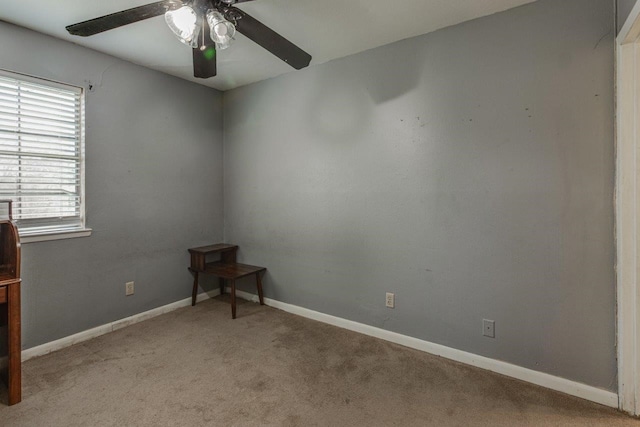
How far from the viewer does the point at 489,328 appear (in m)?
2.15

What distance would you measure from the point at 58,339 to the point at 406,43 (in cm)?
354

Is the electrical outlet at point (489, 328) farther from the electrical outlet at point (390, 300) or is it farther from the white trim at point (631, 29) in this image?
the white trim at point (631, 29)

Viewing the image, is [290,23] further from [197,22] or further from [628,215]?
[628,215]

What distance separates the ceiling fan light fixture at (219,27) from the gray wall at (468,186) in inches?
52.8

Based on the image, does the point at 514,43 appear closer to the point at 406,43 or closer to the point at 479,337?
the point at 406,43

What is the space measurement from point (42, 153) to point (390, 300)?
2.93 metres

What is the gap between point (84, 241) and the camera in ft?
8.48

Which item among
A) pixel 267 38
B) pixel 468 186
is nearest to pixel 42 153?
pixel 267 38

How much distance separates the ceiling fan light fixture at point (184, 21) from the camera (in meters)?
1.46

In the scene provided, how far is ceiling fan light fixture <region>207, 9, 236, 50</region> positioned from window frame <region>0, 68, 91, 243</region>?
5.62 ft

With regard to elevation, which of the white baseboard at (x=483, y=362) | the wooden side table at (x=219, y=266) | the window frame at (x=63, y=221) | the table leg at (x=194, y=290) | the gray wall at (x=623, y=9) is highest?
the gray wall at (x=623, y=9)

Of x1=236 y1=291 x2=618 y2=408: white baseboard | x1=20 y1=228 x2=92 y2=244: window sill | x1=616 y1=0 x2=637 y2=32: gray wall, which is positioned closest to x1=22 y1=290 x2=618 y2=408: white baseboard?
x1=236 y1=291 x2=618 y2=408: white baseboard

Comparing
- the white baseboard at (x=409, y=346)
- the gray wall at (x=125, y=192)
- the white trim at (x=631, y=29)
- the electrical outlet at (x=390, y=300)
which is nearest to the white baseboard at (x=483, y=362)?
the white baseboard at (x=409, y=346)

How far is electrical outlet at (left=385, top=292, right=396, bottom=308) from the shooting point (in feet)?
8.37
